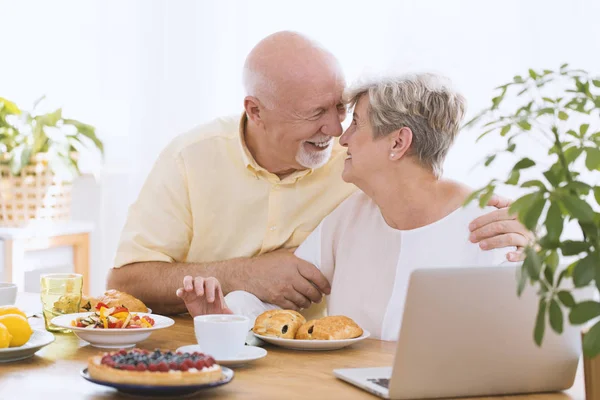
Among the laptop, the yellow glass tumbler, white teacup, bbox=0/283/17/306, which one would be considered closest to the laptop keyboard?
the laptop

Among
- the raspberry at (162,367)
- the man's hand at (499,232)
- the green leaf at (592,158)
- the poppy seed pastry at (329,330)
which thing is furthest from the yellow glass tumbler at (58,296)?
the green leaf at (592,158)

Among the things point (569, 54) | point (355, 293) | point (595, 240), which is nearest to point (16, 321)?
point (355, 293)

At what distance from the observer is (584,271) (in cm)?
100

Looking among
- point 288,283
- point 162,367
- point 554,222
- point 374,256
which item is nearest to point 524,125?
point 554,222

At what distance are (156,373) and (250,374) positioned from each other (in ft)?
0.81

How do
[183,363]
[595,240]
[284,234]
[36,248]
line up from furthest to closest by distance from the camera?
[36,248] < [284,234] < [183,363] < [595,240]

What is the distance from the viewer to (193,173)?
242 cm

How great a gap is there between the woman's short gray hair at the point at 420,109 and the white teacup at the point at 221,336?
73 cm

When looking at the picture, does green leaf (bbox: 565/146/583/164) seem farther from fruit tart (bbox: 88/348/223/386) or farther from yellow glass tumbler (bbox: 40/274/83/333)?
yellow glass tumbler (bbox: 40/274/83/333)

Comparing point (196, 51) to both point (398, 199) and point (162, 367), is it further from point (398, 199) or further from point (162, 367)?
Answer: point (162, 367)

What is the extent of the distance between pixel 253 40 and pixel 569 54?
1358mm

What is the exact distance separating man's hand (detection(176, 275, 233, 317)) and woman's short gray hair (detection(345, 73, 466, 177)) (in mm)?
540

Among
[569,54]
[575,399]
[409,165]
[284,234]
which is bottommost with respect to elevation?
[575,399]

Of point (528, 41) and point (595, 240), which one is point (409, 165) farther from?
point (528, 41)
